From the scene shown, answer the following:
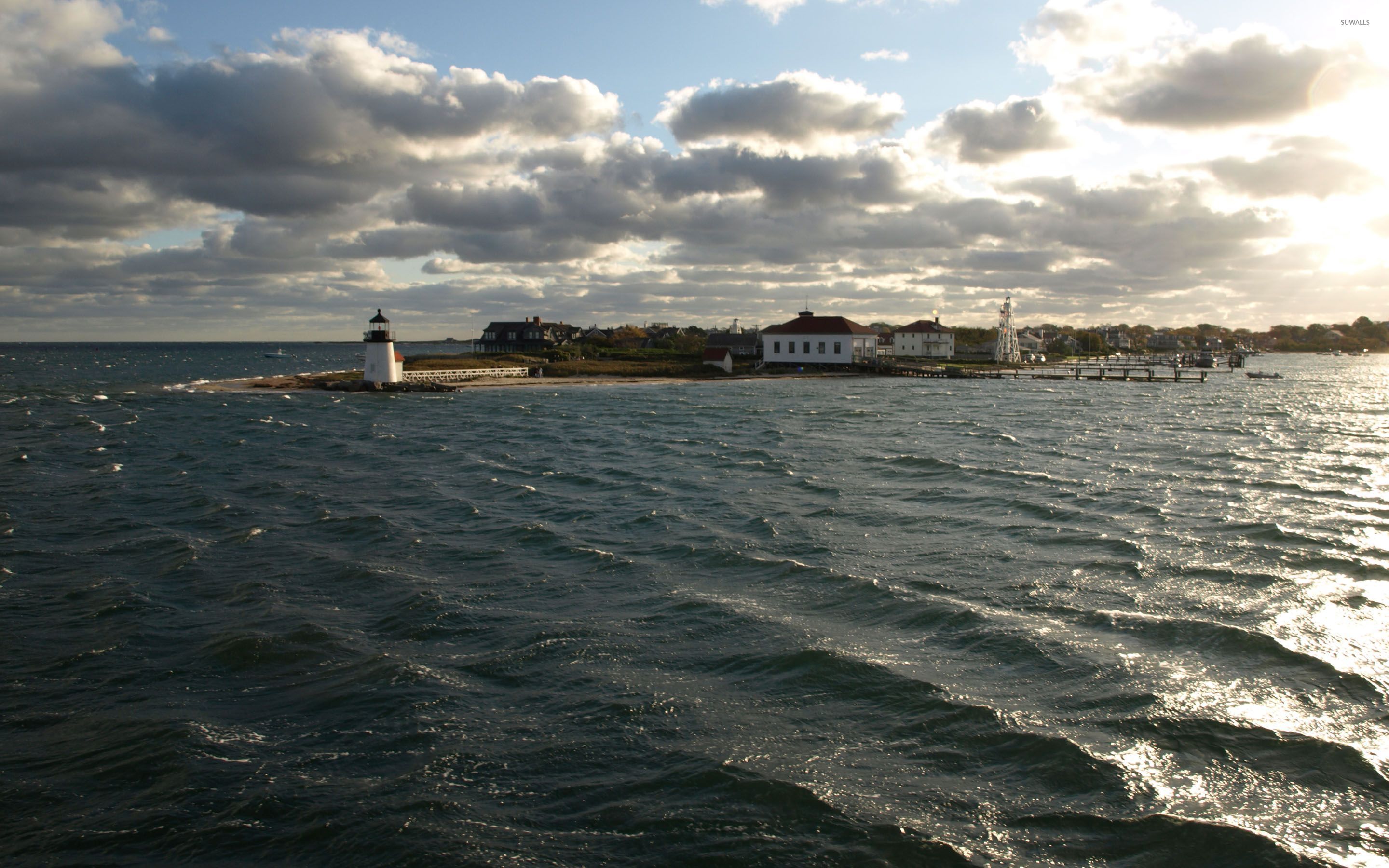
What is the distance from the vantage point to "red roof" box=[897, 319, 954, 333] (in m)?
116

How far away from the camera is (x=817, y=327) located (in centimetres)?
8119

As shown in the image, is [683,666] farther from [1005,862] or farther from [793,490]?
[793,490]

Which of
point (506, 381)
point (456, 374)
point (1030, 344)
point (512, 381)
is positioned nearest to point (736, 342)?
point (512, 381)

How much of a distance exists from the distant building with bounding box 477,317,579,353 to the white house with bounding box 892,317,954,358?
50.1 meters

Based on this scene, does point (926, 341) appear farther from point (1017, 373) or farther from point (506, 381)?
point (506, 381)

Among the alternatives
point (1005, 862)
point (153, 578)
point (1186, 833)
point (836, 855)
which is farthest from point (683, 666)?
point (153, 578)

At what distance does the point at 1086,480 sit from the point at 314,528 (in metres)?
19.0

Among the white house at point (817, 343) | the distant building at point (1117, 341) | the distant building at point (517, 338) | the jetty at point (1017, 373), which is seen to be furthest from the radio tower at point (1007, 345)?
the distant building at point (1117, 341)

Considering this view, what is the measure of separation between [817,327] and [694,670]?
244 ft

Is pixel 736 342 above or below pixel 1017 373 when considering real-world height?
above

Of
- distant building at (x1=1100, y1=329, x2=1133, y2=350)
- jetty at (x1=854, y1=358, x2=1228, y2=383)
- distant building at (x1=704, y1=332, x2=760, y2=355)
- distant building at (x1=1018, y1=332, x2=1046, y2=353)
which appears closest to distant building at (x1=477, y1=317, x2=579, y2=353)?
distant building at (x1=704, y1=332, x2=760, y2=355)

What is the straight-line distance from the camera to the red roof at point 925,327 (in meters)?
116

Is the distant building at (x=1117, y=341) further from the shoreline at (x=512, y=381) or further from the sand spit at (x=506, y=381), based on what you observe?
the sand spit at (x=506, y=381)

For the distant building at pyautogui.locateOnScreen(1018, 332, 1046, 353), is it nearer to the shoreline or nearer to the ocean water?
the shoreline
